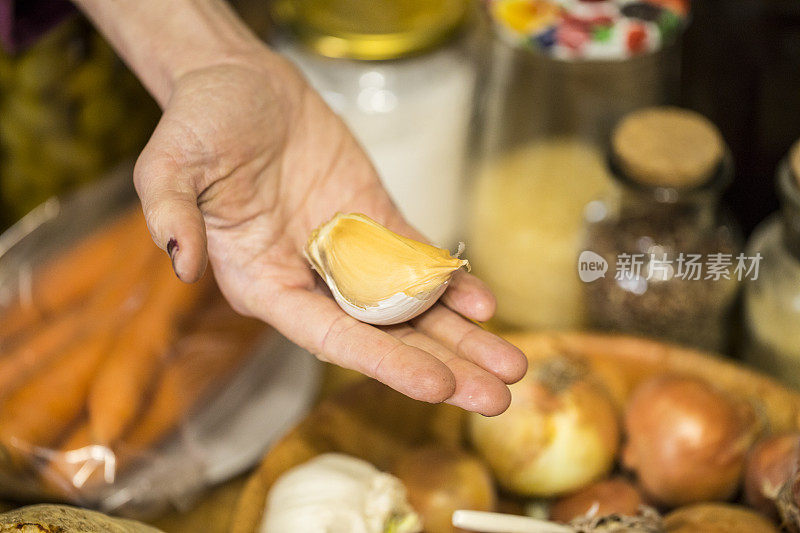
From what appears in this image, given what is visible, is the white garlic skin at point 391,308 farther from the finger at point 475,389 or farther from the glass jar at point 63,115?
the glass jar at point 63,115

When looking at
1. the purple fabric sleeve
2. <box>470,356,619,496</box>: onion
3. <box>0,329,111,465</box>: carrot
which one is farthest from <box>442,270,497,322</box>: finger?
the purple fabric sleeve

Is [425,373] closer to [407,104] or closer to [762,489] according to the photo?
[762,489]

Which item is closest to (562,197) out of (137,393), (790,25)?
(790,25)

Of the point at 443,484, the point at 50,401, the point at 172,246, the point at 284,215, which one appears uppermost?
the point at 172,246

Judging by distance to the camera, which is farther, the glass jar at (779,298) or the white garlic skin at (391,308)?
the glass jar at (779,298)

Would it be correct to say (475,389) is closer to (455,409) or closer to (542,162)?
(455,409)

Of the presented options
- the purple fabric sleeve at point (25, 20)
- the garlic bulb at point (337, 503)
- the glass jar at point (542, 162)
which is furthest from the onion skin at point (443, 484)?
the purple fabric sleeve at point (25, 20)

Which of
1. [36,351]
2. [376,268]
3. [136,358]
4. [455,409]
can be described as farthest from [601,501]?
[36,351]
